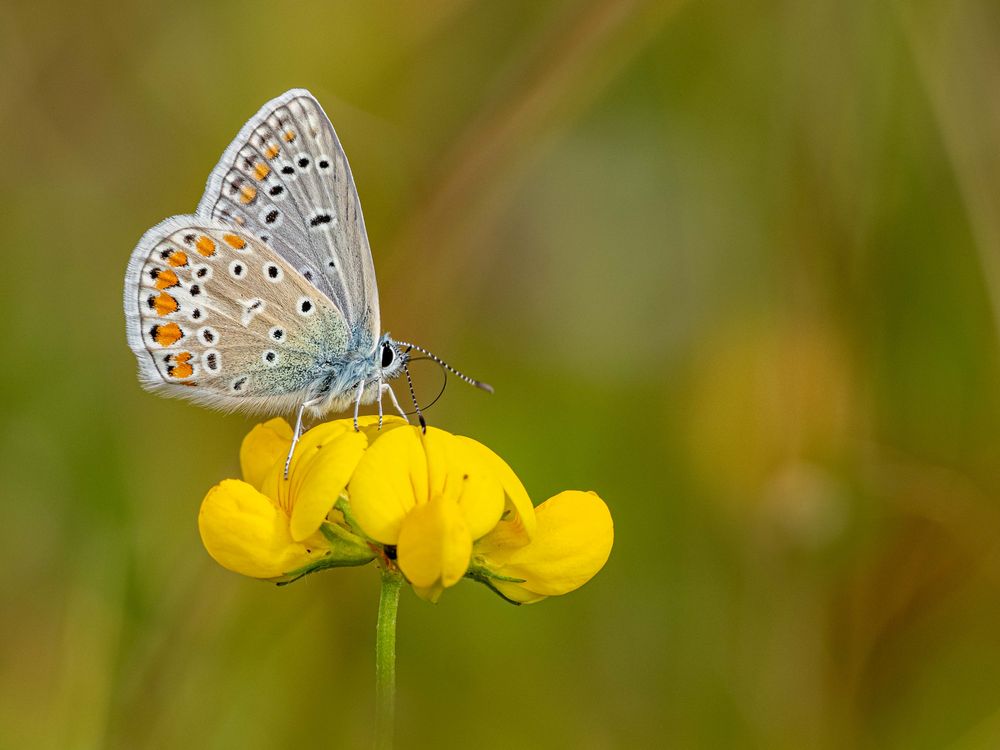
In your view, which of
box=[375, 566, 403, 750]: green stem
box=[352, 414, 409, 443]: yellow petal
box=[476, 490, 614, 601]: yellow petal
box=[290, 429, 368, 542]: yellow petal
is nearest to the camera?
box=[375, 566, 403, 750]: green stem

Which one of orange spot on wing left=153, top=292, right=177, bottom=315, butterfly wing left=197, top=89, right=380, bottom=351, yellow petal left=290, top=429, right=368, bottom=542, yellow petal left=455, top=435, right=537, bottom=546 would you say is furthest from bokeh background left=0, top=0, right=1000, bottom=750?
yellow petal left=455, top=435, right=537, bottom=546

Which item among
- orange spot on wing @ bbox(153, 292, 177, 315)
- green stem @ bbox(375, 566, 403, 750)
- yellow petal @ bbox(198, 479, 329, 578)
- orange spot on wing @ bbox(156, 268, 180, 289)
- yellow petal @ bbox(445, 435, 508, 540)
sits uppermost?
yellow petal @ bbox(445, 435, 508, 540)

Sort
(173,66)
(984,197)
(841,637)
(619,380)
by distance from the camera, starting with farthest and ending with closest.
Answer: (173,66) → (619,380) → (841,637) → (984,197)

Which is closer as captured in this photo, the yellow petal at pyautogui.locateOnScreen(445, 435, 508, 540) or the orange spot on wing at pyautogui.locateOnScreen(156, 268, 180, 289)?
the yellow petal at pyautogui.locateOnScreen(445, 435, 508, 540)

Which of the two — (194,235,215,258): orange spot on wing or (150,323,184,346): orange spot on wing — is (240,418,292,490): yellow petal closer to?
(150,323,184,346): orange spot on wing

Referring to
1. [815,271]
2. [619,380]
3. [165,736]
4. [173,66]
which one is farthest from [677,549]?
[173,66]

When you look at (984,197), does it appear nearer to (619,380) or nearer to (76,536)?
Answer: (619,380)

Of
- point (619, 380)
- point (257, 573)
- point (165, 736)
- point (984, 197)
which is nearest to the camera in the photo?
point (257, 573)

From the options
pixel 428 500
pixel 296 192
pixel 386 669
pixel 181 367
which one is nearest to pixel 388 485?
pixel 428 500
